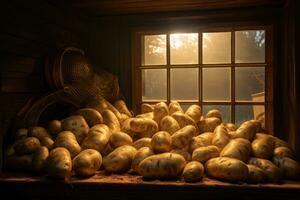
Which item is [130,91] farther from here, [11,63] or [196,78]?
[11,63]

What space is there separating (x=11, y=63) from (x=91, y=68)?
0.47 metres

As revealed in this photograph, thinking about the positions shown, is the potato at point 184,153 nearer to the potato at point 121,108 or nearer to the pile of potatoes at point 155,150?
the pile of potatoes at point 155,150

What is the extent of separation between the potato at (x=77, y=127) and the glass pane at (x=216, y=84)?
2.71ft

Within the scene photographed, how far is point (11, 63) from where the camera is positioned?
1.39 meters

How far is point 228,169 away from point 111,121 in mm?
631

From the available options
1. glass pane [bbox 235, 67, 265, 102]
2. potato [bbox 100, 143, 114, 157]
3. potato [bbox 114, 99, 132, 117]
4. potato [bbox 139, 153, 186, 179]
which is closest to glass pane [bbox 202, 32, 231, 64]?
glass pane [bbox 235, 67, 265, 102]

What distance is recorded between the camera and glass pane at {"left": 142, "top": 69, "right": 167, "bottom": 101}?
206 cm

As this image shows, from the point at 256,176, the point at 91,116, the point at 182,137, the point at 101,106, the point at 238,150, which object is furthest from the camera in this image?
the point at 101,106

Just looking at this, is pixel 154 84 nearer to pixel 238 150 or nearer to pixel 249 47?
pixel 249 47

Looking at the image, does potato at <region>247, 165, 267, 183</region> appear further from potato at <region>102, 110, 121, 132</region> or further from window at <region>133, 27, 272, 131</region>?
window at <region>133, 27, 272, 131</region>

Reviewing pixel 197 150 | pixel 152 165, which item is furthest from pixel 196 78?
pixel 152 165

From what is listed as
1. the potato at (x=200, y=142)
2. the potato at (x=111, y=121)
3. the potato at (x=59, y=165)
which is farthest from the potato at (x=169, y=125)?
the potato at (x=59, y=165)

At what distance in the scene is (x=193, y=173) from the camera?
1.09m

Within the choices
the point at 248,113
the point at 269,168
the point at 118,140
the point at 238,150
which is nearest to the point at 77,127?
the point at 118,140
